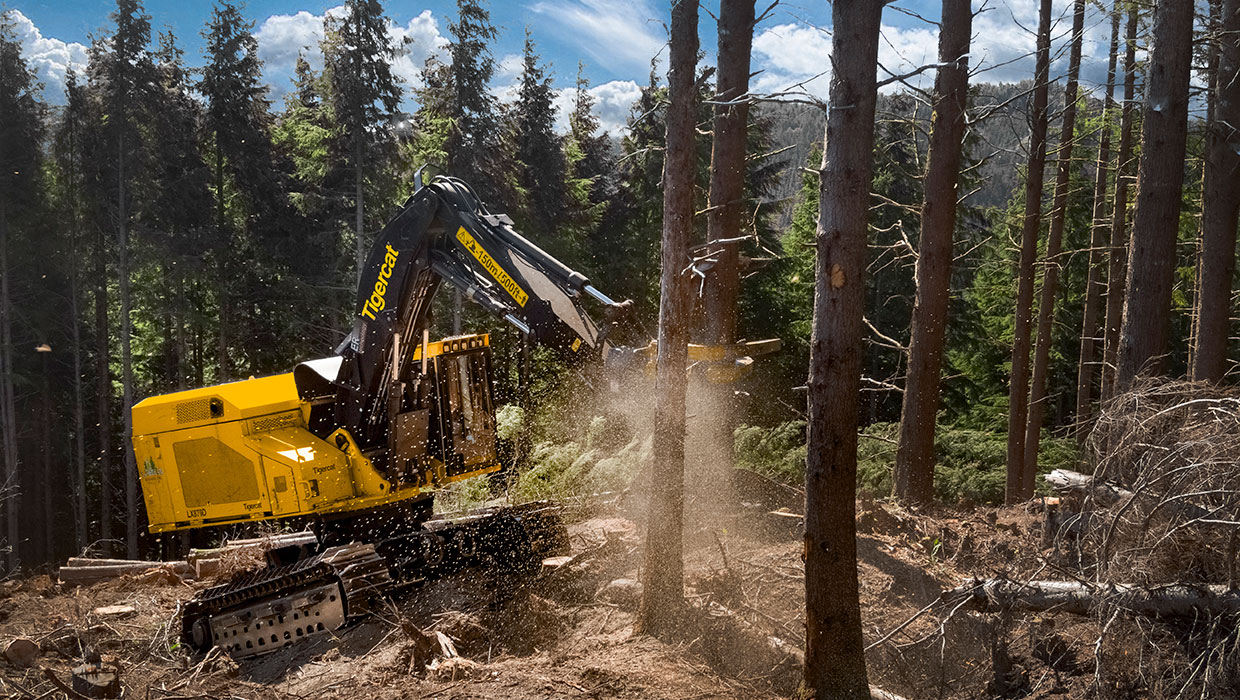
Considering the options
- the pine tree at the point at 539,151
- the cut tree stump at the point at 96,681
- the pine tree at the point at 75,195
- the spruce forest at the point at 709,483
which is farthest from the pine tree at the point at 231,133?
the cut tree stump at the point at 96,681

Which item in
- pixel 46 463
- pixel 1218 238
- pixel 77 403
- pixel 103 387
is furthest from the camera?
pixel 103 387

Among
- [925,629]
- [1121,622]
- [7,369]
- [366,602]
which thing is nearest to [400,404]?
[366,602]

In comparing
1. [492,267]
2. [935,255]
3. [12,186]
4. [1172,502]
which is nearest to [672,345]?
[492,267]

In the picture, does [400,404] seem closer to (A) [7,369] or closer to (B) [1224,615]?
(B) [1224,615]

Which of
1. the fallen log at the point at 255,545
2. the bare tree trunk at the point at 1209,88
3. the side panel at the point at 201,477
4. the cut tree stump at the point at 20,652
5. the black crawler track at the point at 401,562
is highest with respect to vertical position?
the bare tree trunk at the point at 1209,88

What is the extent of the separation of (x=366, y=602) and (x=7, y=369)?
795 inches

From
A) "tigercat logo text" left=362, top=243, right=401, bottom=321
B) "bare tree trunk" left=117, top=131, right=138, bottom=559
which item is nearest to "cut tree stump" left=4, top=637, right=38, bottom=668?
"tigercat logo text" left=362, top=243, right=401, bottom=321

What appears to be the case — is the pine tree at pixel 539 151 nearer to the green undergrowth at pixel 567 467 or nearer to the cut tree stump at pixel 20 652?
the green undergrowth at pixel 567 467

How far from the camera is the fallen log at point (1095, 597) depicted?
5086 millimetres

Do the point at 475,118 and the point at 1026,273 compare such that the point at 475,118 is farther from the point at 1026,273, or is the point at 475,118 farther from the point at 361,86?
the point at 1026,273

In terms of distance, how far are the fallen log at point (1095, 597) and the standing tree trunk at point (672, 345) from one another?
2.18 metres

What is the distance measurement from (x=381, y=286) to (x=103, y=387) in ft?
71.9

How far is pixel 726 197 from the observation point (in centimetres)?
1067

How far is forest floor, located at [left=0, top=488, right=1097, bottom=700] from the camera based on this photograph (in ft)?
19.5
